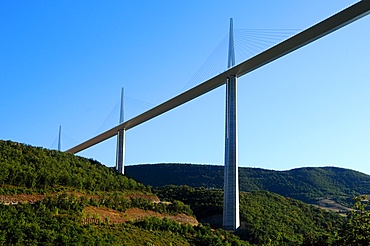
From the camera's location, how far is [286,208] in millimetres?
41500

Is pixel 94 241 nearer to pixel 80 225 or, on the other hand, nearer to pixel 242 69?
pixel 80 225

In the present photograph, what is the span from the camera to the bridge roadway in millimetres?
26439

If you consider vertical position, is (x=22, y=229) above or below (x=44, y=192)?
below

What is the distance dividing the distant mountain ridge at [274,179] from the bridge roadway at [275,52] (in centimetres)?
2471

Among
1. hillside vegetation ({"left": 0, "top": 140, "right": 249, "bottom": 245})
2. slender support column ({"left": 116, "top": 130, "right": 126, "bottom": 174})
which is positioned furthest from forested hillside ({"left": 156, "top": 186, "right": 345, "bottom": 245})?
slender support column ({"left": 116, "top": 130, "right": 126, "bottom": 174})

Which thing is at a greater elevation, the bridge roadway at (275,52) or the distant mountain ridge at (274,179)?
the bridge roadway at (275,52)

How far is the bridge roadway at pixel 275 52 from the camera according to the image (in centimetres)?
2644

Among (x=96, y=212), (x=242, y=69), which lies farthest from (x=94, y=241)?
(x=242, y=69)

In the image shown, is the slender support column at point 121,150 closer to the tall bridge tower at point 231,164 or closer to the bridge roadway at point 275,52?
the bridge roadway at point 275,52

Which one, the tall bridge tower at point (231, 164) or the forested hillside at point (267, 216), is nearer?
the tall bridge tower at point (231, 164)

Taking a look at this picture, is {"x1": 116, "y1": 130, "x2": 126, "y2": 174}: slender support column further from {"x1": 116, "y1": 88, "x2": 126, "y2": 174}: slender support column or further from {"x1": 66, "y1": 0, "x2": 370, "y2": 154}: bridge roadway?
{"x1": 66, "y1": 0, "x2": 370, "y2": 154}: bridge roadway

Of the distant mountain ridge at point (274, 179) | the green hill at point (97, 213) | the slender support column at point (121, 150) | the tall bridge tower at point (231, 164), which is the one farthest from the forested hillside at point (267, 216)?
the distant mountain ridge at point (274, 179)

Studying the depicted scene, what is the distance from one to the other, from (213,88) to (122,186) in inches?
423

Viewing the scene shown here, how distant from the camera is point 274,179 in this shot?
245ft
